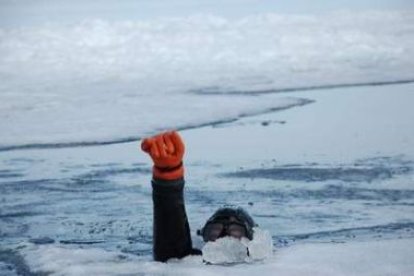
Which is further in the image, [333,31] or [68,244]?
[333,31]

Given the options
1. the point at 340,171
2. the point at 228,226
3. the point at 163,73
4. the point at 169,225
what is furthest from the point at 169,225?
the point at 163,73

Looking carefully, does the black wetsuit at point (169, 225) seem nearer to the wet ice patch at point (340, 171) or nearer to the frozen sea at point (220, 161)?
the frozen sea at point (220, 161)

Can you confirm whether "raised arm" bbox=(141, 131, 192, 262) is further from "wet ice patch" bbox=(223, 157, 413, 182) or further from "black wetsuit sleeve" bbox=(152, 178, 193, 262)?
"wet ice patch" bbox=(223, 157, 413, 182)

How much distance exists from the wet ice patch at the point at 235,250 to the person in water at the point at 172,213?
17 centimetres

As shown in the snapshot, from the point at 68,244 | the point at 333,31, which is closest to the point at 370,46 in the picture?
the point at 333,31

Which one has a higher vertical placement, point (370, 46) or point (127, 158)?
point (370, 46)

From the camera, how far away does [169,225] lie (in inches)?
140

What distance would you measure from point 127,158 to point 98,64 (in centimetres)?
1047

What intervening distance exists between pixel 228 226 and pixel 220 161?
282 centimetres

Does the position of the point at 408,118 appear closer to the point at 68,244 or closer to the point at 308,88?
the point at 308,88

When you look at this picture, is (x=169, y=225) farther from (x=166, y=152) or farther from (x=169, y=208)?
(x=166, y=152)

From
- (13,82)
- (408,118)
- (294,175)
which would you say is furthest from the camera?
(13,82)

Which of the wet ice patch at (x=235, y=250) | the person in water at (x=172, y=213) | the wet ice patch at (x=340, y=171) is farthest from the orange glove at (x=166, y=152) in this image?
the wet ice patch at (x=340, y=171)

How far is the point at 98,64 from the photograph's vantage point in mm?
17016
